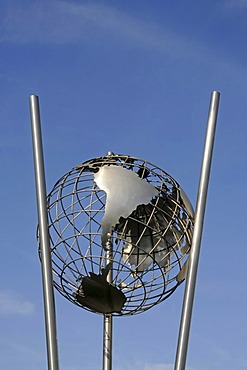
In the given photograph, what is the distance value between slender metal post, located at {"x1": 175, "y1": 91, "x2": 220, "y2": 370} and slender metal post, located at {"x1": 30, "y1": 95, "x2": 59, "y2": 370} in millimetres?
1378

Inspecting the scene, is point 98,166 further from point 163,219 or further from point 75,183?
point 163,219

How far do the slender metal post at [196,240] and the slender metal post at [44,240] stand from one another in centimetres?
138

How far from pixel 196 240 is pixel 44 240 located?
174 centimetres

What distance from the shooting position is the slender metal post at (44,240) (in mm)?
8133

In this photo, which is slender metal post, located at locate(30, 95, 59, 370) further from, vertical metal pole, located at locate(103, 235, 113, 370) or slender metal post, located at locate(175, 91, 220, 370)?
slender metal post, located at locate(175, 91, 220, 370)

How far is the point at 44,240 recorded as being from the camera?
855 cm

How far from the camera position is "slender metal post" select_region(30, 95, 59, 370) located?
26.7 feet

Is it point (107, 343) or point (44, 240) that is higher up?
point (44, 240)

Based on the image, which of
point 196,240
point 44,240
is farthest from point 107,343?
point 196,240

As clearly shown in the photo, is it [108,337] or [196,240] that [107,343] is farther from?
[196,240]

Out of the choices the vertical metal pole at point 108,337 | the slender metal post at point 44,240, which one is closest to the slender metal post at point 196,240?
the vertical metal pole at point 108,337

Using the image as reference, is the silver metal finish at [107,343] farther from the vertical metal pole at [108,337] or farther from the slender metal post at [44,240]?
the slender metal post at [44,240]

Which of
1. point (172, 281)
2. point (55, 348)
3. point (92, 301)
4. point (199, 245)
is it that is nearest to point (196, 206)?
point (199, 245)

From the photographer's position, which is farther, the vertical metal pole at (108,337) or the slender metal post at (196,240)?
the vertical metal pole at (108,337)
